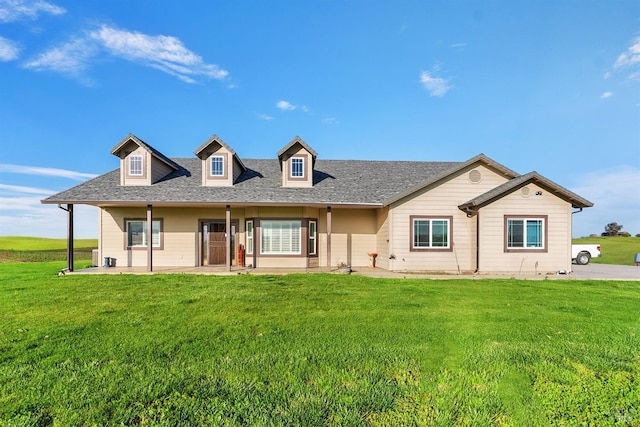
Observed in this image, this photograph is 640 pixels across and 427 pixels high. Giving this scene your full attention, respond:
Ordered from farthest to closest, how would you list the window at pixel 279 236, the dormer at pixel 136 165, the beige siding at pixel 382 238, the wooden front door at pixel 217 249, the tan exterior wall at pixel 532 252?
the wooden front door at pixel 217 249 < the dormer at pixel 136 165 < the window at pixel 279 236 < the beige siding at pixel 382 238 < the tan exterior wall at pixel 532 252

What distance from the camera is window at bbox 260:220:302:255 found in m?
16.7

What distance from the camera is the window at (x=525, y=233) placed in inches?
596

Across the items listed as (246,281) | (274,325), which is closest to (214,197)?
(246,281)

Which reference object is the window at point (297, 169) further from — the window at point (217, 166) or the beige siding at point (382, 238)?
the beige siding at point (382, 238)

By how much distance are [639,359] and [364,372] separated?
13.5ft

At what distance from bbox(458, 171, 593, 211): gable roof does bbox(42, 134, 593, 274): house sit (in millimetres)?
57

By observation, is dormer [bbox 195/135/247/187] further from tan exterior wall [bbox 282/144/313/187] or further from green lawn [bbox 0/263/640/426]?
green lawn [bbox 0/263/640/426]

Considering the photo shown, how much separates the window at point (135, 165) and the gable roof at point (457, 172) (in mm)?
11905

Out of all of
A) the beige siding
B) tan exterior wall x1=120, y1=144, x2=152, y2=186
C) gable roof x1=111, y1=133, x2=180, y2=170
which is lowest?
the beige siding

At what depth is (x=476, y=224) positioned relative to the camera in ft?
50.3

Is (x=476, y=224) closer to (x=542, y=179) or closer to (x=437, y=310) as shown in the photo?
(x=542, y=179)

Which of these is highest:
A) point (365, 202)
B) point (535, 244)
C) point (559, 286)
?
point (365, 202)

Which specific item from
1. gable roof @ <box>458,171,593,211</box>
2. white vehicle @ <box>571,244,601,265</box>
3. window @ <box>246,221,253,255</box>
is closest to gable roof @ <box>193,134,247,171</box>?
window @ <box>246,221,253,255</box>

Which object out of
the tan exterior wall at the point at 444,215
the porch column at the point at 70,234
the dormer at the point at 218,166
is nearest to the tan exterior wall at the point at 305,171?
the dormer at the point at 218,166
